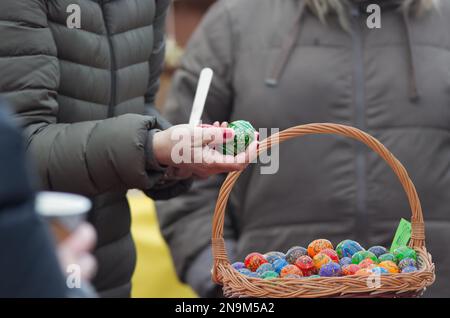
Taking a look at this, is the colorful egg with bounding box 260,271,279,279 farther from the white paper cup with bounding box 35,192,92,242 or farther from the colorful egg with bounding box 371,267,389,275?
the white paper cup with bounding box 35,192,92,242

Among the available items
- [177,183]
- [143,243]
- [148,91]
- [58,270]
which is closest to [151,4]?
[148,91]

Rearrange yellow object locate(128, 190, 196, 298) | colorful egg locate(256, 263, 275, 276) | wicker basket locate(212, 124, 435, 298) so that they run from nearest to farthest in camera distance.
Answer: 1. wicker basket locate(212, 124, 435, 298)
2. colorful egg locate(256, 263, 275, 276)
3. yellow object locate(128, 190, 196, 298)

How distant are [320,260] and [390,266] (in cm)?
12

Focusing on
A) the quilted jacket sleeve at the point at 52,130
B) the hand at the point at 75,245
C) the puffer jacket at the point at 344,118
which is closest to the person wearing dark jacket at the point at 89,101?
the quilted jacket sleeve at the point at 52,130

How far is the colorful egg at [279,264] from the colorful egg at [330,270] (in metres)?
0.07

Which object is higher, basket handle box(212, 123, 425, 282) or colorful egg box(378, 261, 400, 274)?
basket handle box(212, 123, 425, 282)

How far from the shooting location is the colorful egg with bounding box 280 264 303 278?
4.33 feet

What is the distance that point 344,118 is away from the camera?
211 centimetres

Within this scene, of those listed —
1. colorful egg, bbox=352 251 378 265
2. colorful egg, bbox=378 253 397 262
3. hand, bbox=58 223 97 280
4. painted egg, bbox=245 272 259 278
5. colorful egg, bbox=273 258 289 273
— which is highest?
hand, bbox=58 223 97 280

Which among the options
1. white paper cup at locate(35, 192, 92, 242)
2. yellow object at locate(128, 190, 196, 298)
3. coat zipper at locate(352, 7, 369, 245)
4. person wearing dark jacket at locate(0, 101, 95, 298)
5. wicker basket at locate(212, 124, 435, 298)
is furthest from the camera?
yellow object at locate(128, 190, 196, 298)

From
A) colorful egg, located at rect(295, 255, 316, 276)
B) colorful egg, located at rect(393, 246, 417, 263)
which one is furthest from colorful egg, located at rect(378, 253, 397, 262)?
colorful egg, located at rect(295, 255, 316, 276)

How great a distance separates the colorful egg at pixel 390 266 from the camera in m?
1.30

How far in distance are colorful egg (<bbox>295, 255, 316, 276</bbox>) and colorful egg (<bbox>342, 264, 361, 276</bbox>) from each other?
62mm

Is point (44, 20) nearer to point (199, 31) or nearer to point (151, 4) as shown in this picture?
point (151, 4)
